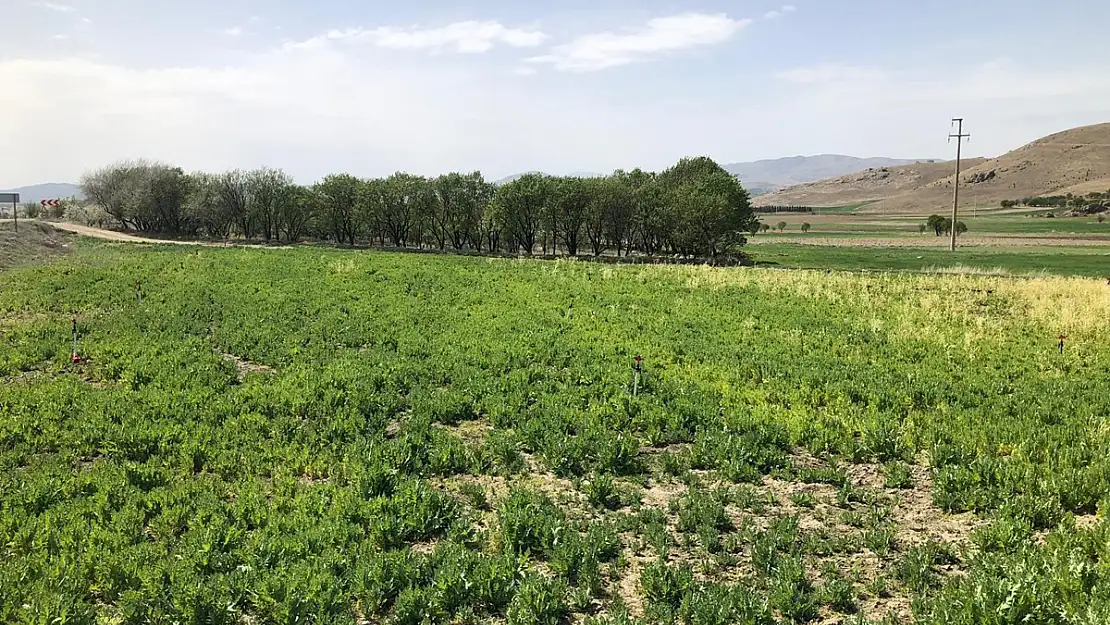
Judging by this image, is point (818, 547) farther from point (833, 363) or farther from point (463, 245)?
point (463, 245)

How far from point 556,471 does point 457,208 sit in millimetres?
81681

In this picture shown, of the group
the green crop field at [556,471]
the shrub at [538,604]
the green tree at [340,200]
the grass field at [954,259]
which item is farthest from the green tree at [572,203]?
the shrub at [538,604]

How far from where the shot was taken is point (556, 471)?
10508mm

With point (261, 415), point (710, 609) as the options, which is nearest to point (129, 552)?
point (261, 415)

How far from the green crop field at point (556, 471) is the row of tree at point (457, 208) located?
57.2m

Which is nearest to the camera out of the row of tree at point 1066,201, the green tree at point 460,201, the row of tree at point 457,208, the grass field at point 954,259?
the grass field at point 954,259

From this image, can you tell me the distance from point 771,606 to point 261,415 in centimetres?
1043

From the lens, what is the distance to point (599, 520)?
8781 millimetres

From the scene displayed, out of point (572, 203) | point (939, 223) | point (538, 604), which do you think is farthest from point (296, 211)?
point (939, 223)

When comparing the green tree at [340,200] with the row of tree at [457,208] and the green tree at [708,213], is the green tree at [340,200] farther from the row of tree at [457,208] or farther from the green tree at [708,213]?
the green tree at [708,213]

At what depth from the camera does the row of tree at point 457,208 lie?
7756 cm

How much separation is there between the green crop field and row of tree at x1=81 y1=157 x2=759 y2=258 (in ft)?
188

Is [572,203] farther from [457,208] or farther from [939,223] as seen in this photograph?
[939,223]

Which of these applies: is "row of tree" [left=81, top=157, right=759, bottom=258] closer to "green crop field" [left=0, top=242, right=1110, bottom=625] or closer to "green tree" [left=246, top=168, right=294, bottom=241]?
"green tree" [left=246, top=168, right=294, bottom=241]
